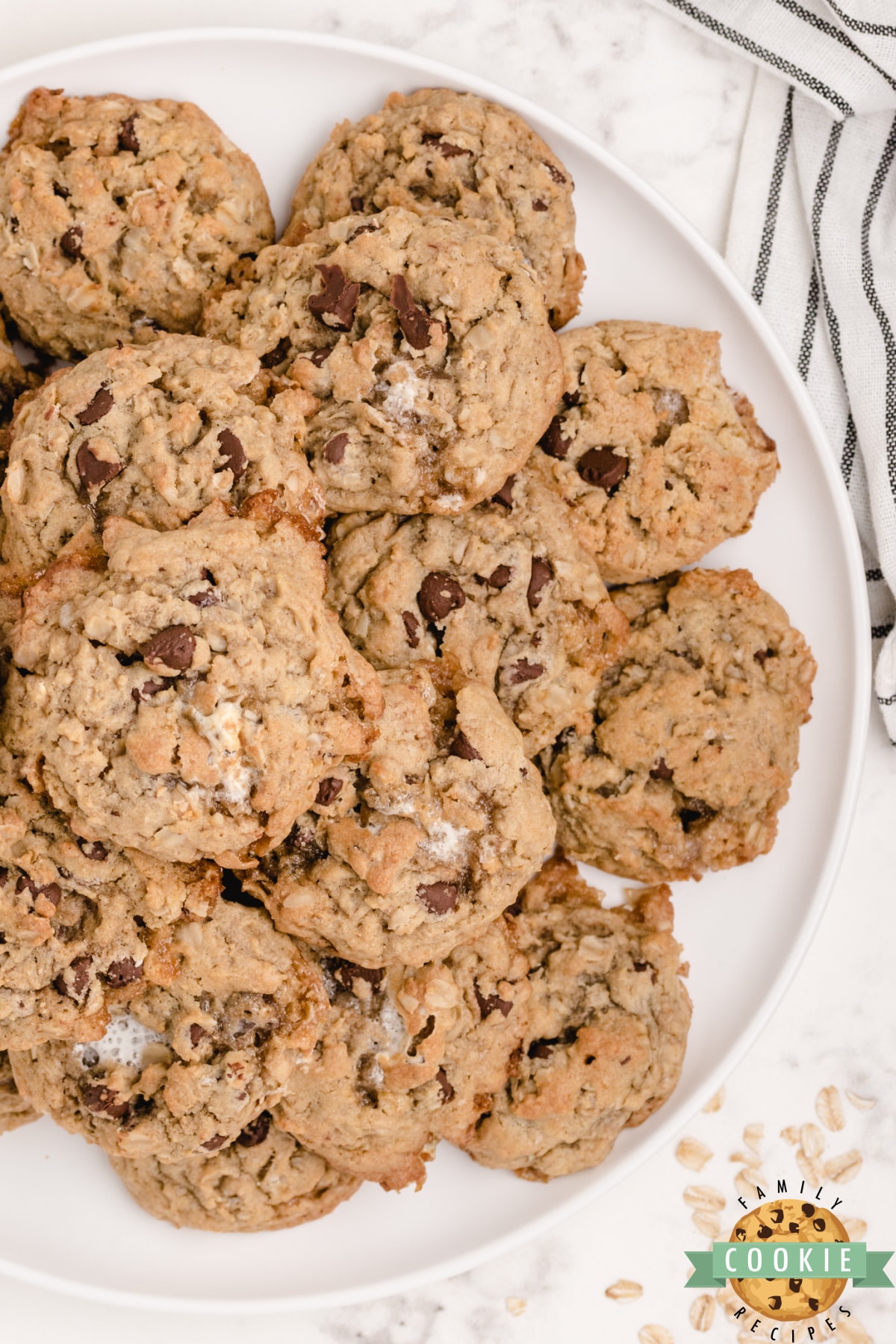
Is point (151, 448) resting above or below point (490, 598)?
above

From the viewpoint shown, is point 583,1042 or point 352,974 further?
point 583,1042

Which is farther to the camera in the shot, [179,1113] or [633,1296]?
[633,1296]

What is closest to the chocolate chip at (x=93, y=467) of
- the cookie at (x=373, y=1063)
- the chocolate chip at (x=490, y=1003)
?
the cookie at (x=373, y=1063)

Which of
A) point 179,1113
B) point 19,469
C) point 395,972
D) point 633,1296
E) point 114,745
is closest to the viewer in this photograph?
point 114,745

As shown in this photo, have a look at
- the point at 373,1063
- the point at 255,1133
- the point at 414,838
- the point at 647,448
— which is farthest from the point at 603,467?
the point at 255,1133

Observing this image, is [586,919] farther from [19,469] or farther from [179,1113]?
[19,469]

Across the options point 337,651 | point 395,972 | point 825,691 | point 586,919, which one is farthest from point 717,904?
point 337,651

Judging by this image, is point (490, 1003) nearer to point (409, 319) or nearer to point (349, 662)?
point (349, 662)
